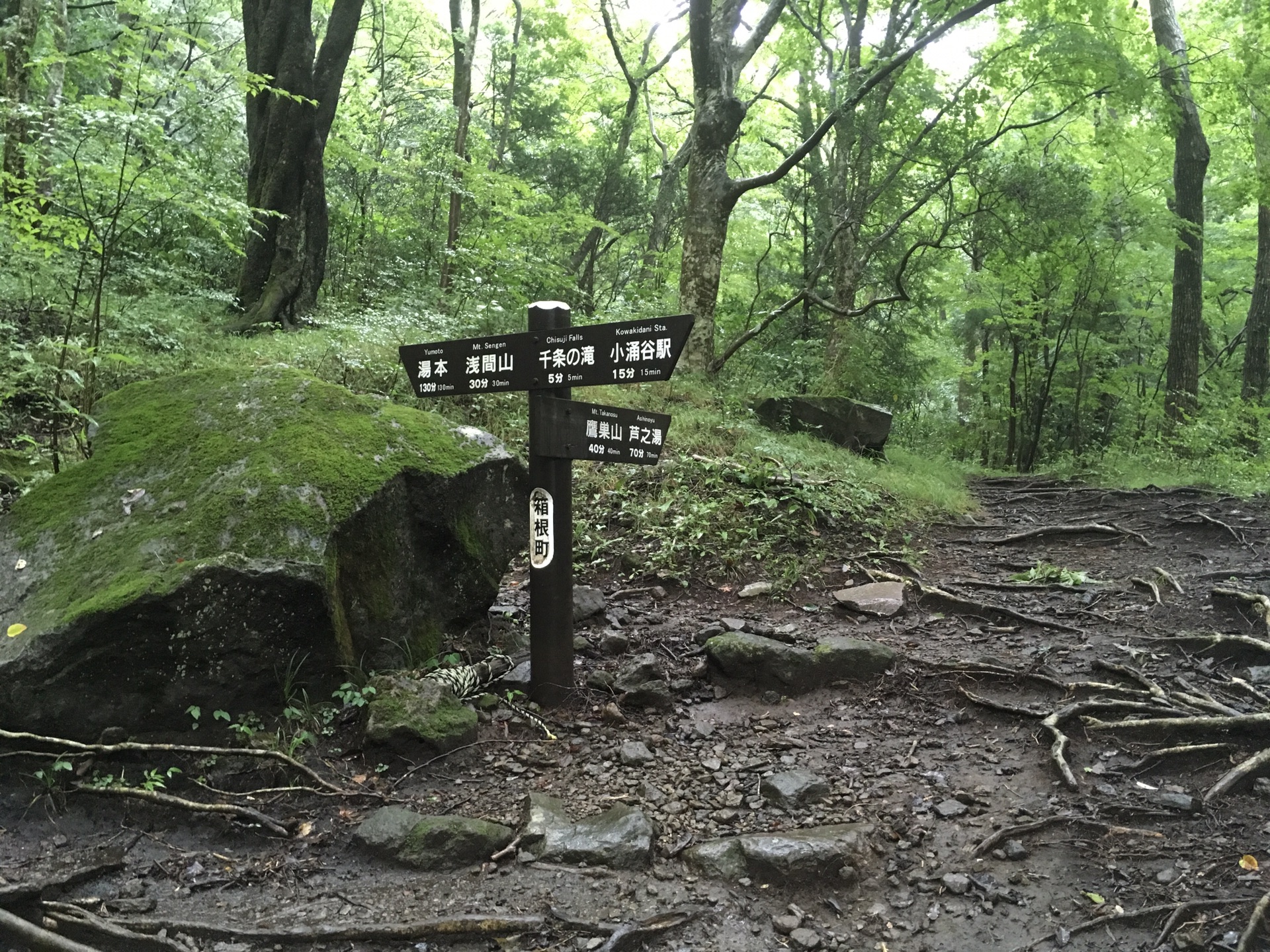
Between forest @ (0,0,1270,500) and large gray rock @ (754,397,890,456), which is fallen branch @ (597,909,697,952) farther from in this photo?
large gray rock @ (754,397,890,456)

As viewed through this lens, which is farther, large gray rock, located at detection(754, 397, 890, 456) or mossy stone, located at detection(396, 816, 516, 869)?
large gray rock, located at detection(754, 397, 890, 456)

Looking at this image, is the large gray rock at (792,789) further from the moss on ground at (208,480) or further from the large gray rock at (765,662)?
the moss on ground at (208,480)

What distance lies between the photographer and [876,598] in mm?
5938

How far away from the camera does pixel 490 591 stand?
16.0 ft

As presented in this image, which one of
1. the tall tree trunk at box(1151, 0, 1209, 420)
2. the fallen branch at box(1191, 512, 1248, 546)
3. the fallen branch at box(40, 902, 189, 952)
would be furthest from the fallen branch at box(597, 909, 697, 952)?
the tall tree trunk at box(1151, 0, 1209, 420)

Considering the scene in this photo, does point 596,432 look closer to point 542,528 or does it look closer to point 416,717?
point 542,528

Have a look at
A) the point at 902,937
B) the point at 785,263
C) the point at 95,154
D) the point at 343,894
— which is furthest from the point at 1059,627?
the point at 785,263

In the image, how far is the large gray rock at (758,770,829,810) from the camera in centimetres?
350

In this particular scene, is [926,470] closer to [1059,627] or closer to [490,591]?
[1059,627]

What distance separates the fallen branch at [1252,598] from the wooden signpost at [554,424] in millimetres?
3722

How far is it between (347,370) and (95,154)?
3353 millimetres

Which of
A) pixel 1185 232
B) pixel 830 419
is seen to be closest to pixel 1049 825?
pixel 830 419

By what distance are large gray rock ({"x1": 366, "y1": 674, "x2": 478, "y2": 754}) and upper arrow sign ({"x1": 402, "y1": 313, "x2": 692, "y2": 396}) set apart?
166 cm

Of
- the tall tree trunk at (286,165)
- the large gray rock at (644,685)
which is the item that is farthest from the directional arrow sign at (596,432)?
the tall tree trunk at (286,165)
